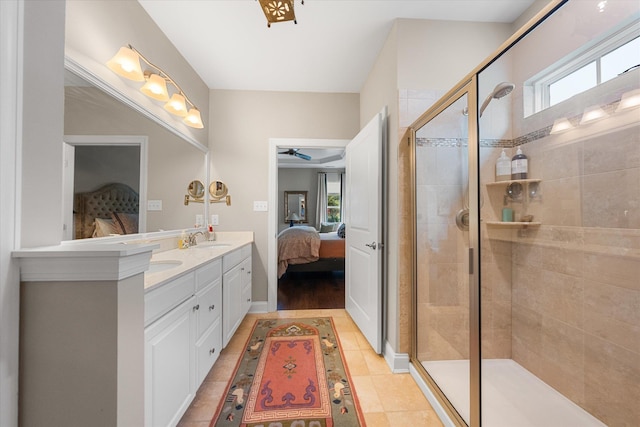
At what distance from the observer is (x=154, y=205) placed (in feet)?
6.15

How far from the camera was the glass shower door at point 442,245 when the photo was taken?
1.50m

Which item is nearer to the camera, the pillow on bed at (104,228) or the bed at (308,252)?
the pillow on bed at (104,228)

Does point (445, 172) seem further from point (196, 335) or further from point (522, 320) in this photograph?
point (196, 335)

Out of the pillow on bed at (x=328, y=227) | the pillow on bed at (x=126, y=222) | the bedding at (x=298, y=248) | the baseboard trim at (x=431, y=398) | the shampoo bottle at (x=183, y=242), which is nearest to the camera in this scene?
the baseboard trim at (x=431, y=398)

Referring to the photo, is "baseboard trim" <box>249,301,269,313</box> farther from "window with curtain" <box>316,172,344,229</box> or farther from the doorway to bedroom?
"window with curtain" <box>316,172,344,229</box>

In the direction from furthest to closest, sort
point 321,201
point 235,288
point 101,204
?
point 321,201, point 235,288, point 101,204

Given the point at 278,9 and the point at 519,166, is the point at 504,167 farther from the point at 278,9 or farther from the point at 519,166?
the point at 278,9

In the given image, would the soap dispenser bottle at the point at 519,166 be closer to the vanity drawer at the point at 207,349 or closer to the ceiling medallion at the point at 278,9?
the ceiling medallion at the point at 278,9

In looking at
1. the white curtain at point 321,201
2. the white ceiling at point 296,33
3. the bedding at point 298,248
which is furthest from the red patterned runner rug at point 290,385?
the white curtain at point 321,201

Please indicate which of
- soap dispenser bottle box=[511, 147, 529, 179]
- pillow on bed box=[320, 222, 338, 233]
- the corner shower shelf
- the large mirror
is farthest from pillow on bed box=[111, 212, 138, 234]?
the large mirror

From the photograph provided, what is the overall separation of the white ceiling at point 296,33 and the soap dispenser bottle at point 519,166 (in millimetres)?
1056

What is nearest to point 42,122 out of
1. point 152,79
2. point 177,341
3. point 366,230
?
point 177,341

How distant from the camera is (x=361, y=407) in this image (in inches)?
56.6

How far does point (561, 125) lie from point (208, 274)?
2327mm
